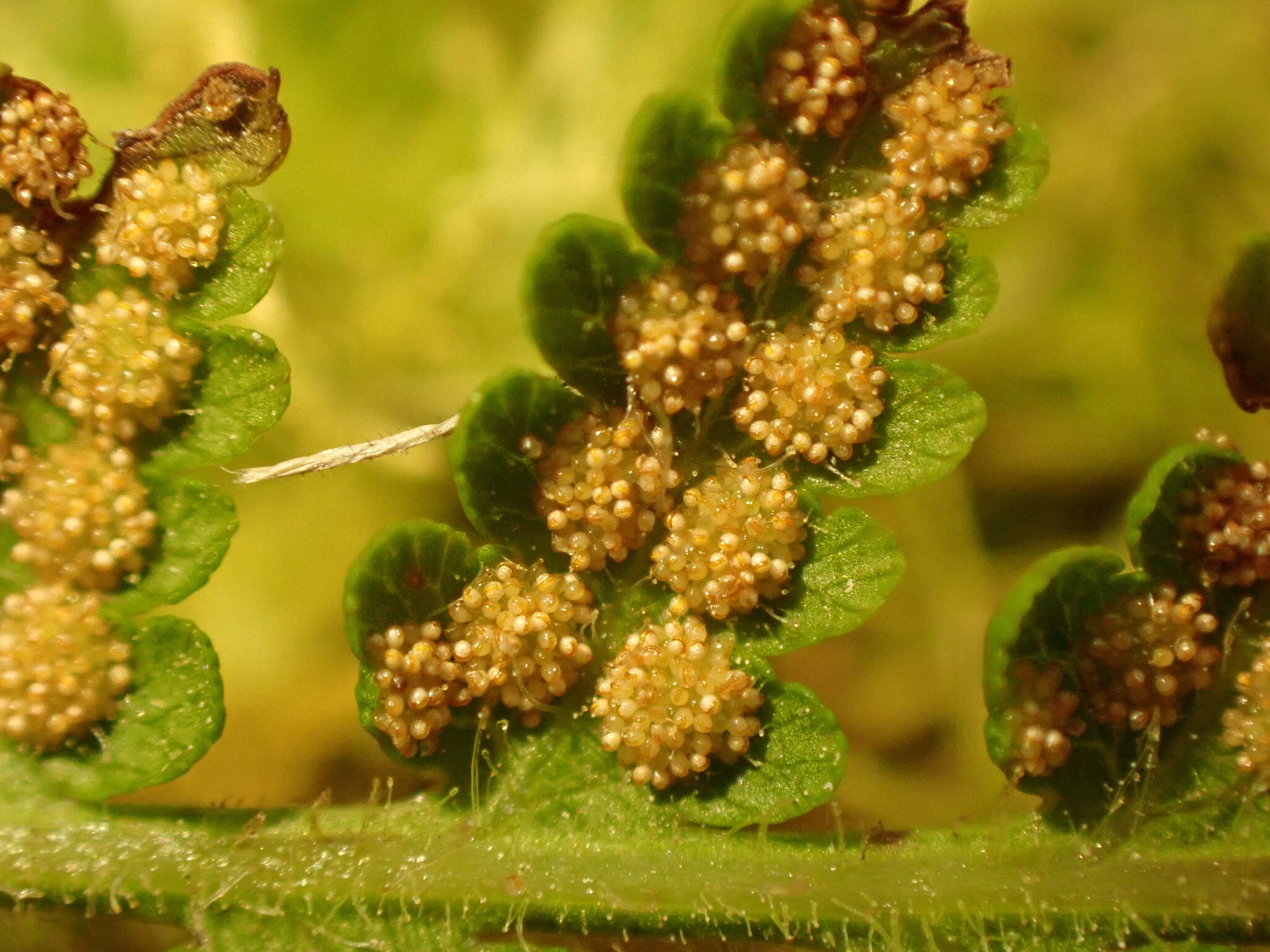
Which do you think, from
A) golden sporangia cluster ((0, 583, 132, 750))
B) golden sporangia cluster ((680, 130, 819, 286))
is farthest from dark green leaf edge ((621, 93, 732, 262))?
golden sporangia cluster ((0, 583, 132, 750))

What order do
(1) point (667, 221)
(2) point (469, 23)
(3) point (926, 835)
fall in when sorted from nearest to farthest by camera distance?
(1) point (667, 221) < (3) point (926, 835) < (2) point (469, 23)

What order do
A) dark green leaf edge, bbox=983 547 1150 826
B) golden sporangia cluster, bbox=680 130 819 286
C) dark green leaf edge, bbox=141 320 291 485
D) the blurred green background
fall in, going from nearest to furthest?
dark green leaf edge, bbox=983 547 1150 826 → golden sporangia cluster, bbox=680 130 819 286 → dark green leaf edge, bbox=141 320 291 485 → the blurred green background

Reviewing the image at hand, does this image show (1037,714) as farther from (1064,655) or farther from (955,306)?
(955,306)

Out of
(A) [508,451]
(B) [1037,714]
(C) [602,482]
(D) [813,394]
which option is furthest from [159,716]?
(B) [1037,714]

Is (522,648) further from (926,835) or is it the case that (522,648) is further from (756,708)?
(926,835)

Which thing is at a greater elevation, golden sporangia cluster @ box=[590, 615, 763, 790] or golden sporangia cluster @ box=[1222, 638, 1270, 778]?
golden sporangia cluster @ box=[590, 615, 763, 790]

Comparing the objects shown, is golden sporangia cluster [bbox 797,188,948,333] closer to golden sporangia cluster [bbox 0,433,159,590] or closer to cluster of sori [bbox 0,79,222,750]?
cluster of sori [bbox 0,79,222,750]

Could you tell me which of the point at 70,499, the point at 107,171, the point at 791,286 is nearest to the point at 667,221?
the point at 791,286
